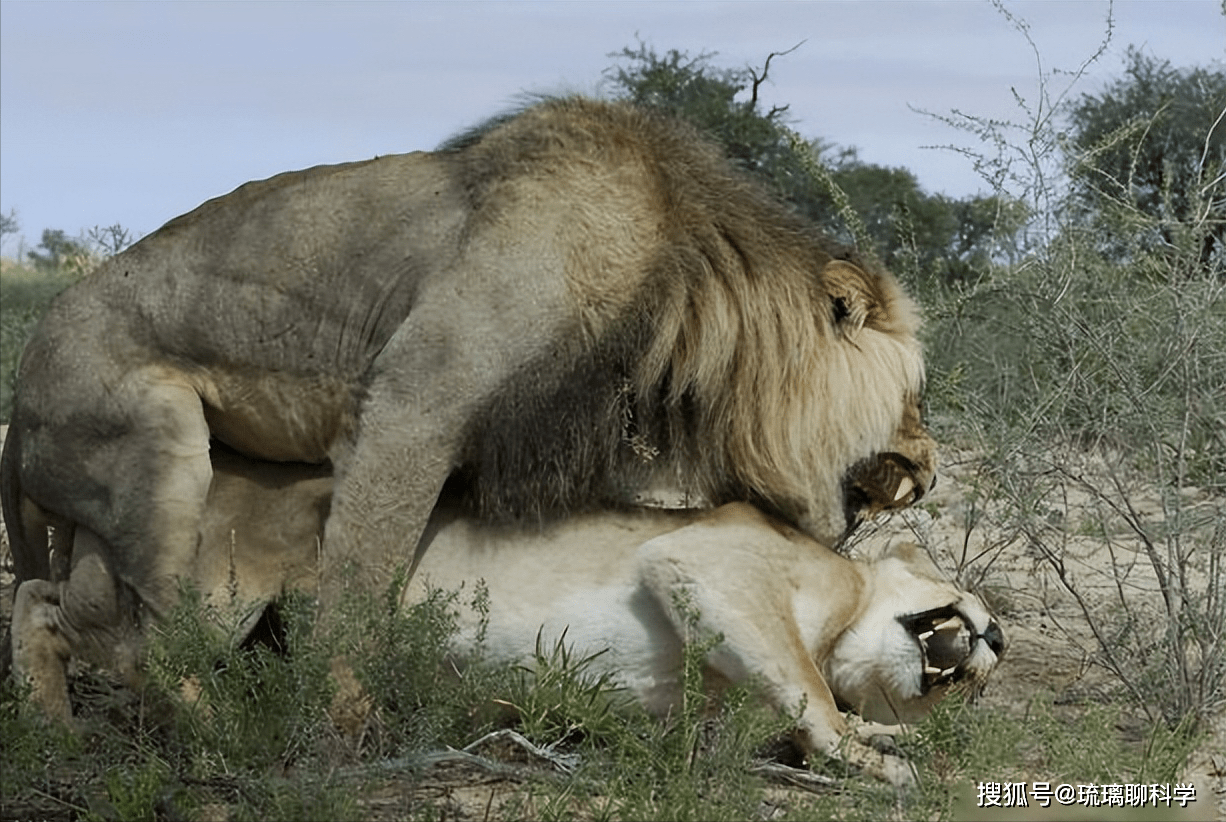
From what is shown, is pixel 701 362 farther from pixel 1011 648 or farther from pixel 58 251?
pixel 58 251

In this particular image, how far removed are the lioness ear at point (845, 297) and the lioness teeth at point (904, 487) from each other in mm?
515

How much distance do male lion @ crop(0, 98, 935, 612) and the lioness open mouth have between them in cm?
46

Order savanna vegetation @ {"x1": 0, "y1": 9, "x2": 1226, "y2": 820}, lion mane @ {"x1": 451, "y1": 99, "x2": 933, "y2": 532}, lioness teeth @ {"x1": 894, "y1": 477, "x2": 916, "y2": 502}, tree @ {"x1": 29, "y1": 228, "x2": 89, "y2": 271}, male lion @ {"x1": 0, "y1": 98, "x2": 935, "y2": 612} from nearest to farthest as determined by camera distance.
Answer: savanna vegetation @ {"x1": 0, "y1": 9, "x2": 1226, "y2": 820}
male lion @ {"x1": 0, "y1": 98, "x2": 935, "y2": 612}
lion mane @ {"x1": 451, "y1": 99, "x2": 933, "y2": 532}
lioness teeth @ {"x1": 894, "y1": 477, "x2": 916, "y2": 502}
tree @ {"x1": 29, "y1": 228, "x2": 89, "y2": 271}

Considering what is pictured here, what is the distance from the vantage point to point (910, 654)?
5246 mm

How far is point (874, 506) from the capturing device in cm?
572

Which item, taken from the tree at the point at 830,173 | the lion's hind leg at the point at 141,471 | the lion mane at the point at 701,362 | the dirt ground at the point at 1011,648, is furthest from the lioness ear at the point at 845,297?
the tree at the point at 830,173

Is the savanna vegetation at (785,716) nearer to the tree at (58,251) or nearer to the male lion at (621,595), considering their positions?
the male lion at (621,595)

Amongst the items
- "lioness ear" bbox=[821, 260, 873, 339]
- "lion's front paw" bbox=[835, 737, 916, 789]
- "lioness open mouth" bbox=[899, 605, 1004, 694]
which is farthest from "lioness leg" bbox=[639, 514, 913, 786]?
"lioness ear" bbox=[821, 260, 873, 339]

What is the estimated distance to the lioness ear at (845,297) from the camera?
5535 mm

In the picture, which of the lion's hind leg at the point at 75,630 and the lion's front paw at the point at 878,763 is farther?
the lion's hind leg at the point at 75,630

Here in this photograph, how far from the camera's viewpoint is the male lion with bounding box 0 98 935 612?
5.09 meters

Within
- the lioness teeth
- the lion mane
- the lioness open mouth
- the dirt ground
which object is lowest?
the dirt ground

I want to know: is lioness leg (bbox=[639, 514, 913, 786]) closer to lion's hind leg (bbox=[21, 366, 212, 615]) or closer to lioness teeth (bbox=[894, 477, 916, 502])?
lioness teeth (bbox=[894, 477, 916, 502])

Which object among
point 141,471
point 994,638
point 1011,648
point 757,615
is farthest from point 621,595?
point 1011,648
